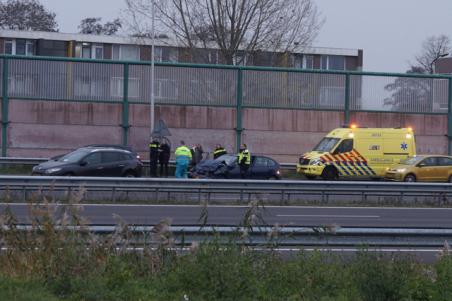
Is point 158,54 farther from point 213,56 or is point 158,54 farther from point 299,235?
point 299,235

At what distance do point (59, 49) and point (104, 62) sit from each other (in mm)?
32753

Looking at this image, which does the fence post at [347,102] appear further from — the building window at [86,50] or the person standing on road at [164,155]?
the building window at [86,50]

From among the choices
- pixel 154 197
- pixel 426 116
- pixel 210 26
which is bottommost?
pixel 154 197

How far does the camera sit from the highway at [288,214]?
57.3ft

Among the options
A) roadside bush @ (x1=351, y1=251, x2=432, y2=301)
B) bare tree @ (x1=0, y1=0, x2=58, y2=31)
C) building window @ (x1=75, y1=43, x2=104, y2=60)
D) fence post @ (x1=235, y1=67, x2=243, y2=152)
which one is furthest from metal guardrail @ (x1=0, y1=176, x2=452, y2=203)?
bare tree @ (x1=0, y1=0, x2=58, y2=31)

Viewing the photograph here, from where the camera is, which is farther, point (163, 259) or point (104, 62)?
point (104, 62)

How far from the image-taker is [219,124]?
38.2 metres

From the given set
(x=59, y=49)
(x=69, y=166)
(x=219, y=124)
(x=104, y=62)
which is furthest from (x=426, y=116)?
(x=59, y=49)

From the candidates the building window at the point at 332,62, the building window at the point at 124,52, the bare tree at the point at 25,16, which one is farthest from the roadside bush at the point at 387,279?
the bare tree at the point at 25,16

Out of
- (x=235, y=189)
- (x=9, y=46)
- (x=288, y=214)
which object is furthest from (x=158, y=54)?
(x=288, y=214)

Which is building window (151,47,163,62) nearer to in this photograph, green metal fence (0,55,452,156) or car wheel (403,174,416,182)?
green metal fence (0,55,452,156)

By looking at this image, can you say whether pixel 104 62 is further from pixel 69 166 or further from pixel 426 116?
pixel 426 116

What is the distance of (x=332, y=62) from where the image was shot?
243 feet

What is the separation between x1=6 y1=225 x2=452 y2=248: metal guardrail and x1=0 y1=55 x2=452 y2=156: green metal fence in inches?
1103
